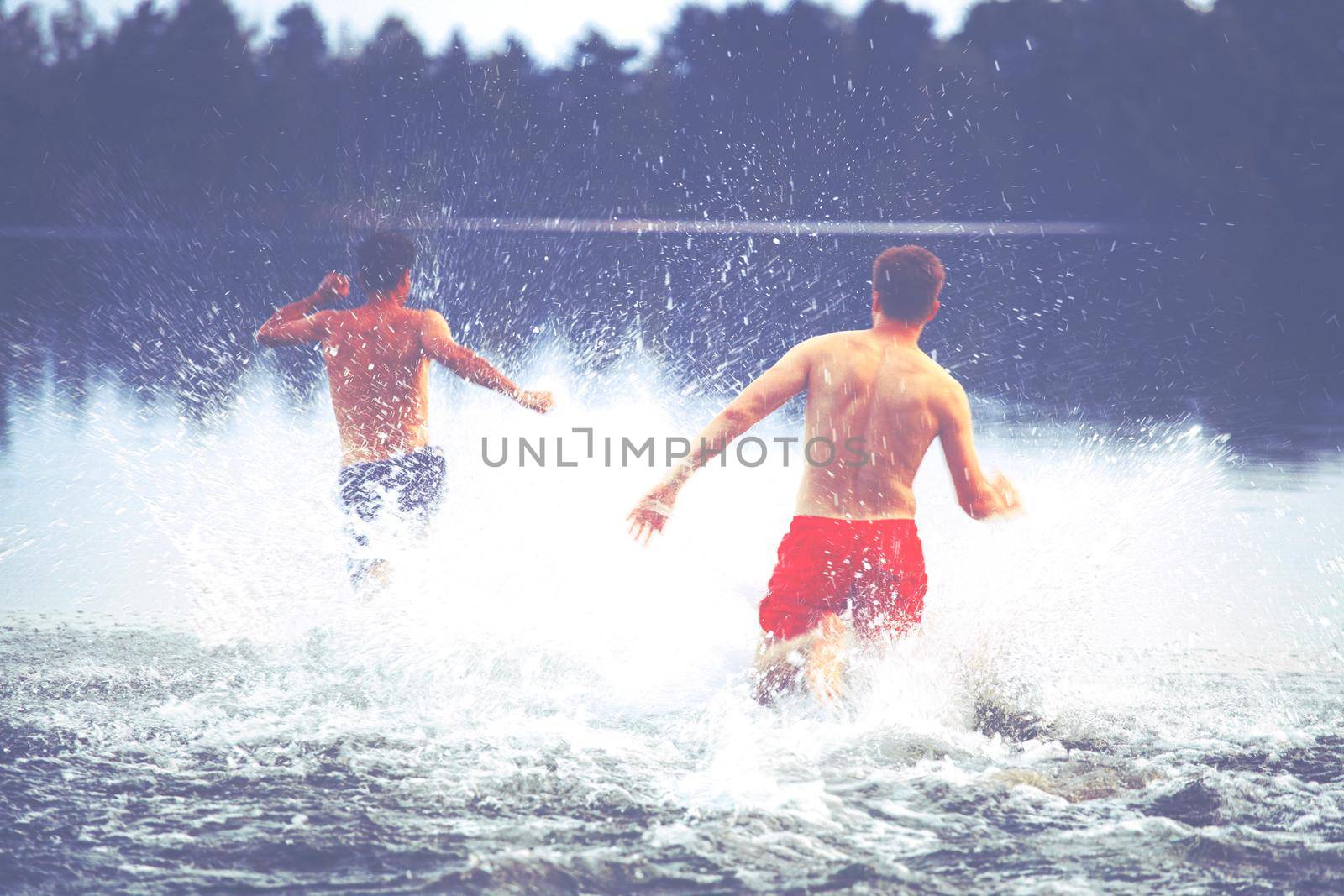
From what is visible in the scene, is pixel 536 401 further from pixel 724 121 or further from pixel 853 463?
pixel 724 121

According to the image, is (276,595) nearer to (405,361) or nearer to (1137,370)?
(405,361)

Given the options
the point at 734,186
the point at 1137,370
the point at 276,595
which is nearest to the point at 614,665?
the point at 276,595

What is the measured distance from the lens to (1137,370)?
15.0 m

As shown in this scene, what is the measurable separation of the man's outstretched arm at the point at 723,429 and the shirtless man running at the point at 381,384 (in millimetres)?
1487

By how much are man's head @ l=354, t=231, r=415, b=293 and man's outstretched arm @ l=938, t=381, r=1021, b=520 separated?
2.39m

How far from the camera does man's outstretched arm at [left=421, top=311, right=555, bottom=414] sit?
562cm

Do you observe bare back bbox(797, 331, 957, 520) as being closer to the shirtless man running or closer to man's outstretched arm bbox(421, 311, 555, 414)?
man's outstretched arm bbox(421, 311, 555, 414)

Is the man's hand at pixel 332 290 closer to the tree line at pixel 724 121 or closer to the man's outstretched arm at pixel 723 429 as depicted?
the man's outstretched arm at pixel 723 429

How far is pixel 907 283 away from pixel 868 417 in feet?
1.47

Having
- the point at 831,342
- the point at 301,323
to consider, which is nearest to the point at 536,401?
the point at 301,323

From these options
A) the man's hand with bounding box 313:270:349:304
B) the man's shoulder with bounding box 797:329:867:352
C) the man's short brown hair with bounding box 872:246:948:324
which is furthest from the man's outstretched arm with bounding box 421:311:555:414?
the man's short brown hair with bounding box 872:246:948:324

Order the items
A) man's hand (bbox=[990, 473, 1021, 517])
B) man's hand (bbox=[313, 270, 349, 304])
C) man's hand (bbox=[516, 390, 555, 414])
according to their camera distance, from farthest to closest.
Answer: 1. man's hand (bbox=[313, 270, 349, 304])
2. man's hand (bbox=[516, 390, 555, 414])
3. man's hand (bbox=[990, 473, 1021, 517])

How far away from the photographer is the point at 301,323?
5891 millimetres

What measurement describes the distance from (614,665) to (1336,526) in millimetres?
4486
